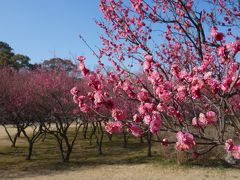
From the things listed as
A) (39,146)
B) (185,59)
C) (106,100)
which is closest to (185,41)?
(185,59)

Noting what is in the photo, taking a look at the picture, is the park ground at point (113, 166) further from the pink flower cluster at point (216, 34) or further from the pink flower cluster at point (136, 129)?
the pink flower cluster at point (216, 34)

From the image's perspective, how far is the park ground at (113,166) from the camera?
44.8 feet

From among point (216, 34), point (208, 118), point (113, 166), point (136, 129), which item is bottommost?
point (113, 166)

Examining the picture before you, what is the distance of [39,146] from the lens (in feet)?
77.7

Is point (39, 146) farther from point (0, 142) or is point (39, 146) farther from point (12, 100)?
point (12, 100)

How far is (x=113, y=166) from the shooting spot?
1577 cm

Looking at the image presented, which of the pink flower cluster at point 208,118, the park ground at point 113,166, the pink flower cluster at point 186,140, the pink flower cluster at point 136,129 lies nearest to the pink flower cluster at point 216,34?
the pink flower cluster at point 208,118

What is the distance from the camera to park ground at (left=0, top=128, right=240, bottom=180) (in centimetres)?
1366

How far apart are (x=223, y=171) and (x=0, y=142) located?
17.4 meters

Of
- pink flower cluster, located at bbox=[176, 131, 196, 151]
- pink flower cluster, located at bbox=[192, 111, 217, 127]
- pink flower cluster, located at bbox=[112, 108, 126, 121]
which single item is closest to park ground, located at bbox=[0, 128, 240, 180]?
pink flower cluster, located at bbox=[112, 108, 126, 121]

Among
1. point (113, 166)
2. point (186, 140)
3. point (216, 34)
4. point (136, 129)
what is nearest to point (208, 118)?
point (186, 140)

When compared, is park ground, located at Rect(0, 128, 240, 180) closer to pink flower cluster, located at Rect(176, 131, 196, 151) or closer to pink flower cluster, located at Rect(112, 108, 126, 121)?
pink flower cluster, located at Rect(112, 108, 126, 121)

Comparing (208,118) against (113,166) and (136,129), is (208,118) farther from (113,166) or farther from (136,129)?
(113,166)

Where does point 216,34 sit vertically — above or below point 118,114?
above
